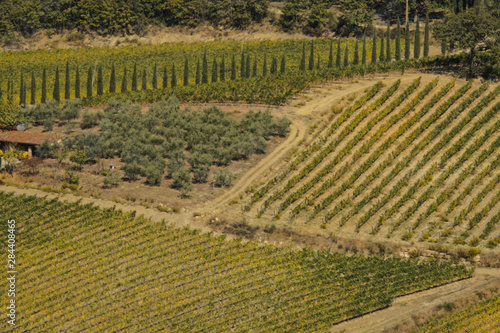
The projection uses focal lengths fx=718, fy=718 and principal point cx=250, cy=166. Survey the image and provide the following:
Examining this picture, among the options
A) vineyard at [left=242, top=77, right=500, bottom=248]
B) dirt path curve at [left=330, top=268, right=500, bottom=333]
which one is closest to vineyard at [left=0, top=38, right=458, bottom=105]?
vineyard at [left=242, top=77, right=500, bottom=248]

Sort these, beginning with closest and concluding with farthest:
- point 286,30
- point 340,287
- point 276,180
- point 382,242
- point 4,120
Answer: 1. point 340,287
2. point 382,242
3. point 276,180
4. point 4,120
5. point 286,30

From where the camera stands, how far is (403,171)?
63.8 m

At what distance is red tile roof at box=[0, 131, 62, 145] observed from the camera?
68.4m

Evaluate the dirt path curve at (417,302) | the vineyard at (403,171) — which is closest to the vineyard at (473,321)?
the dirt path curve at (417,302)

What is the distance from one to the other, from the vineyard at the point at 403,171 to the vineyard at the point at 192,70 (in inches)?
464

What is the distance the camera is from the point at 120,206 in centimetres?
5816

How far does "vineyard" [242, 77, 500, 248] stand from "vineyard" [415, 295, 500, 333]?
30.2ft

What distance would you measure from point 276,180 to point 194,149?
400 inches

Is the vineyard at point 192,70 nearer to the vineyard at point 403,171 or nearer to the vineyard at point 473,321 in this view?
the vineyard at point 403,171

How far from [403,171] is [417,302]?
19.5m

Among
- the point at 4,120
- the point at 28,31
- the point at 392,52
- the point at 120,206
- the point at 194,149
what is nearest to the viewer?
the point at 120,206

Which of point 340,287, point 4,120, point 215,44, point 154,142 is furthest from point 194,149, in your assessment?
point 215,44

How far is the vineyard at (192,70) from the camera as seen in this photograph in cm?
8512

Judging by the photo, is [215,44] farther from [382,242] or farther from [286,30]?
[382,242]
